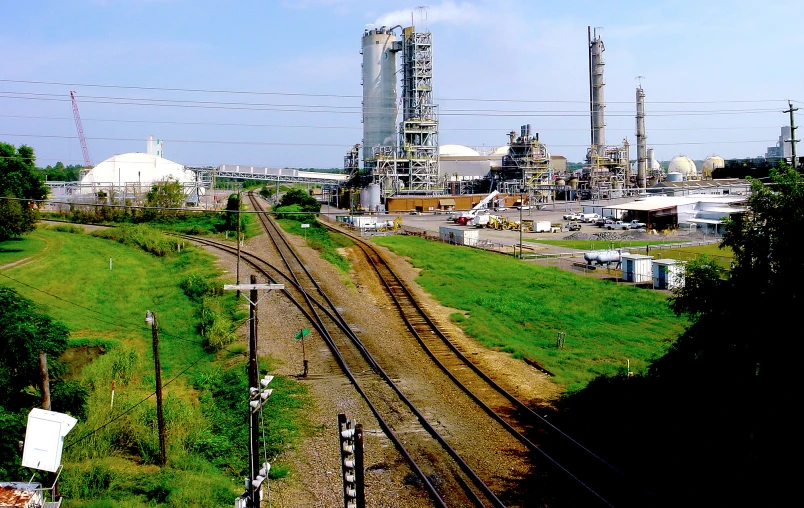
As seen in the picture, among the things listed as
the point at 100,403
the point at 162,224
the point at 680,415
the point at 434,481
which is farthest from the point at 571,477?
the point at 162,224

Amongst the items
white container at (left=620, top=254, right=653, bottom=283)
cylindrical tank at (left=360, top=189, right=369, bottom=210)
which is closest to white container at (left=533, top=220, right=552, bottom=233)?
cylindrical tank at (left=360, top=189, right=369, bottom=210)

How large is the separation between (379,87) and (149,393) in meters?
64.4

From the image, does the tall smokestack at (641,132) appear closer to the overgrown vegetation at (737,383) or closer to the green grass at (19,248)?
the green grass at (19,248)

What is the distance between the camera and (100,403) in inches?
627

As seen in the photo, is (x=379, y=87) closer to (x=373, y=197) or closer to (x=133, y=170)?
(x=373, y=197)

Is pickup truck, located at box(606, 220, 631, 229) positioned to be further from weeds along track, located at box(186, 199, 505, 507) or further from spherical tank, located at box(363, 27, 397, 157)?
weeds along track, located at box(186, 199, 505, 507)

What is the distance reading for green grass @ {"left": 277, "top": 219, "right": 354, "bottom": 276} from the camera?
32594 mm

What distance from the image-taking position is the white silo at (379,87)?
77250 mm

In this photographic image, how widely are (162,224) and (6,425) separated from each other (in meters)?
39.6

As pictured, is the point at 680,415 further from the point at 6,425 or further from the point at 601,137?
the point at 601,137

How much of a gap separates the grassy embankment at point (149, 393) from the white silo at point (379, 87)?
157 ft

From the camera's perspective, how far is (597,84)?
81.2 metres

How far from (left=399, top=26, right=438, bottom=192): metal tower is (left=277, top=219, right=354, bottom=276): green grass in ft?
88.9

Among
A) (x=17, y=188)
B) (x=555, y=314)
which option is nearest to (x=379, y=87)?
(x=17, y=188)
